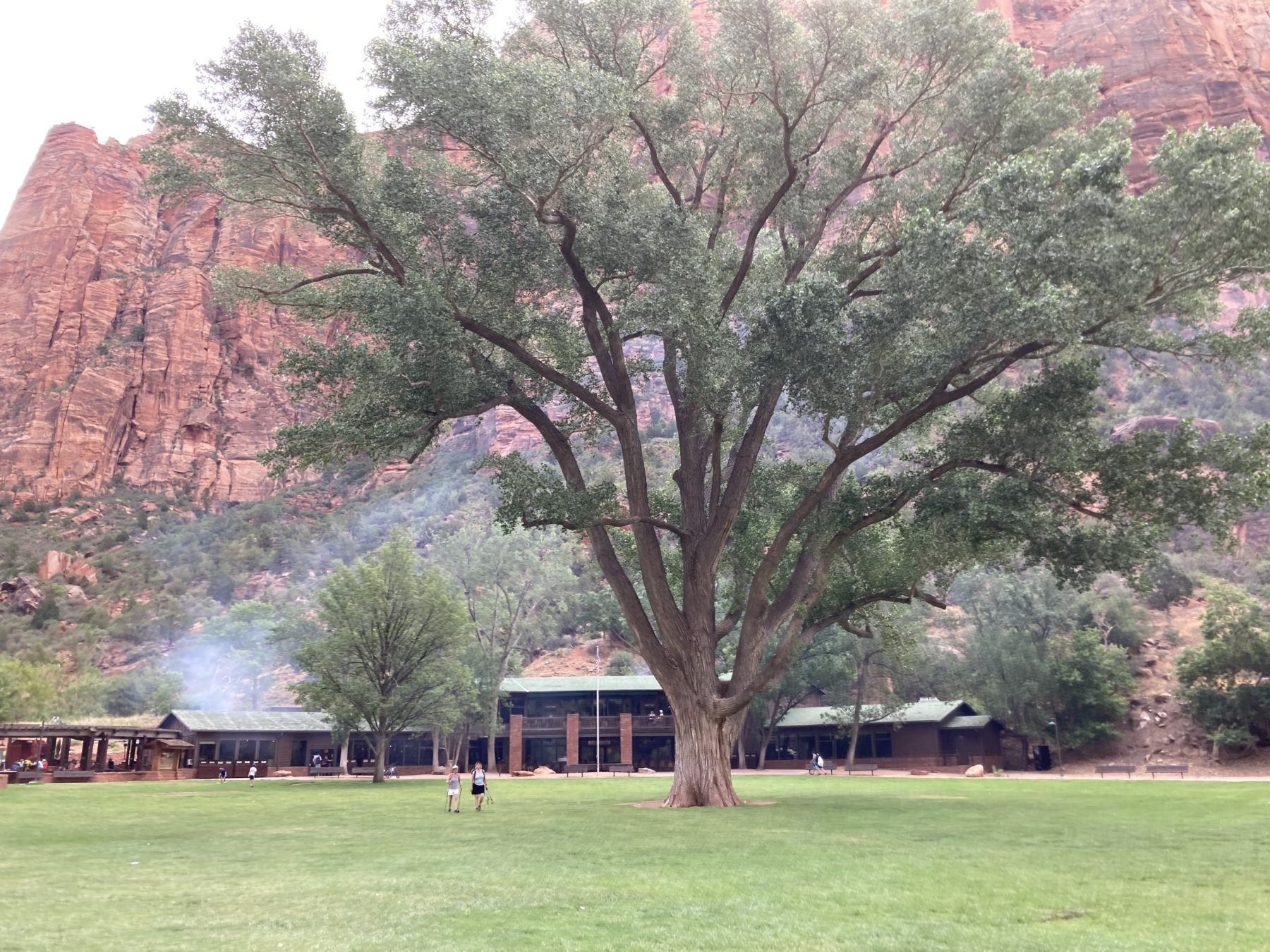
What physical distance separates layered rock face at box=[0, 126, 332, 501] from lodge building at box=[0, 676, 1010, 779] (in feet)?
221

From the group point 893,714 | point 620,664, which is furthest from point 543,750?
point 893,714

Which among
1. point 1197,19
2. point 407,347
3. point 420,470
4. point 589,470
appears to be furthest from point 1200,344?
point 1197,19

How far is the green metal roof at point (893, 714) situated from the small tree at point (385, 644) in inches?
1043

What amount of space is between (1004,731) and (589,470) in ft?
186

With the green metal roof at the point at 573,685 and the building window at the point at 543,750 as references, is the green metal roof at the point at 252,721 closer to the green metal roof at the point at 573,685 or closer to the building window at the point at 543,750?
the green metal roof at the point at 573,685

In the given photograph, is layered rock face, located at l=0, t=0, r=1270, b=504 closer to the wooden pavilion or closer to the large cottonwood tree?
the wooden pavilion

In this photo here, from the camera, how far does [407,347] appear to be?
19125 mm

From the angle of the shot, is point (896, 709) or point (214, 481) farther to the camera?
point (214, 481)

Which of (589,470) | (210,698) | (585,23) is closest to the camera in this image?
(585,23)

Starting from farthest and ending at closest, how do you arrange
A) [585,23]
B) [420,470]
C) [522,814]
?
[420,470] < [522,814] < [585,23]

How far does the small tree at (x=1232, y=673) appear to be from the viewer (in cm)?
4775

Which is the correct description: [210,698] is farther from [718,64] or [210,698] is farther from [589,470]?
[718,64]

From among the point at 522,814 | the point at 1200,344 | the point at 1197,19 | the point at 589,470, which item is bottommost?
the point at 522,814

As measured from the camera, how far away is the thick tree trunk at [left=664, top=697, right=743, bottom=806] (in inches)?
863
